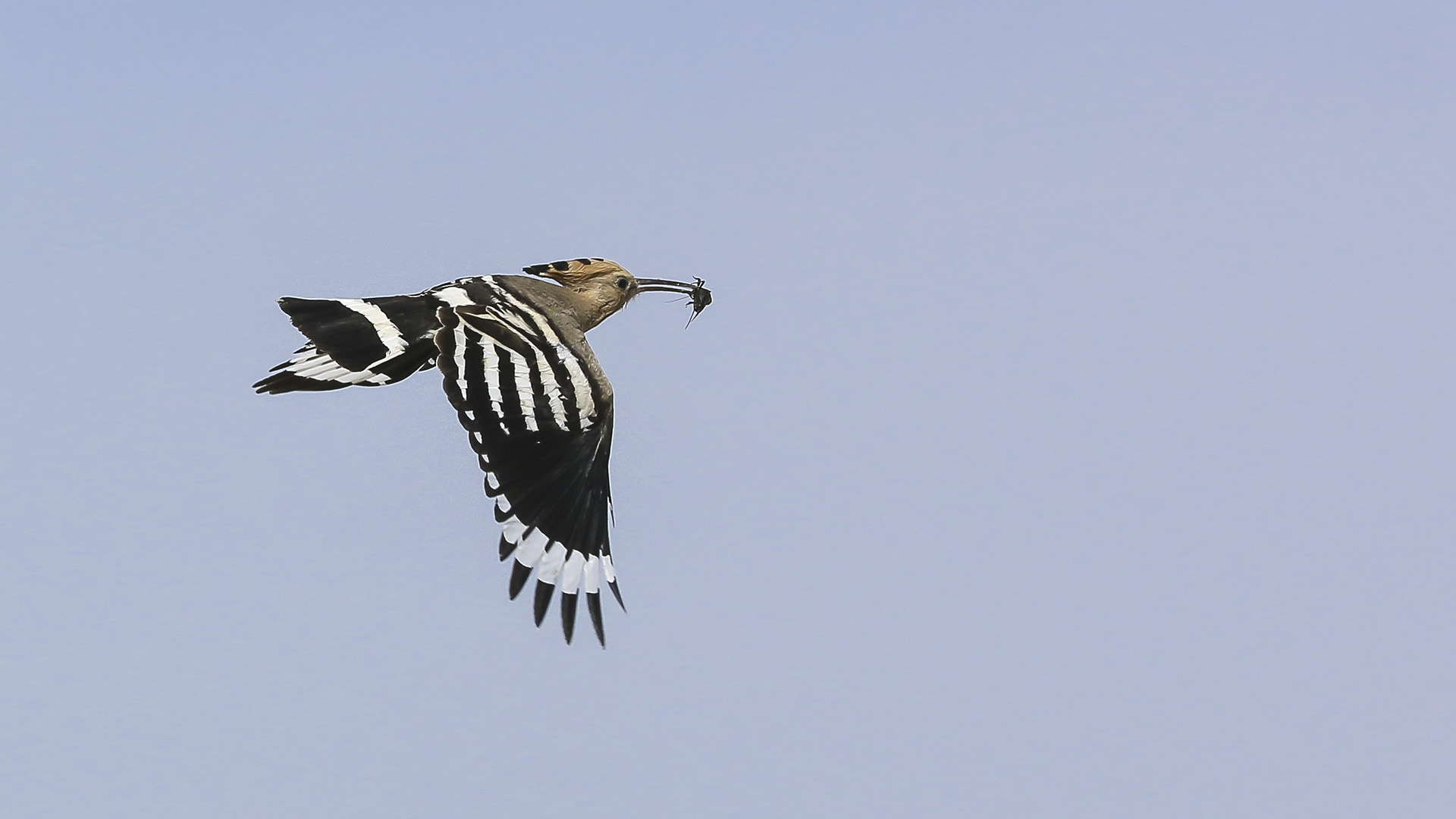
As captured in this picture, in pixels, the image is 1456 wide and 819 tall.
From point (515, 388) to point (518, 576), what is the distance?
0.57m

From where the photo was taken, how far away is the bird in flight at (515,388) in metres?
4.87

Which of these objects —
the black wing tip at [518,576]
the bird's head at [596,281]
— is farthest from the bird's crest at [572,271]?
the black wing tip at [518,576]

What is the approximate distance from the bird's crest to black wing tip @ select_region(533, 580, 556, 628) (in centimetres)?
140

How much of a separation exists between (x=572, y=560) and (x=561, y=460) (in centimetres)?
31

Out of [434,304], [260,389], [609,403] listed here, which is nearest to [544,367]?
[609,403]

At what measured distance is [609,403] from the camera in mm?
5059

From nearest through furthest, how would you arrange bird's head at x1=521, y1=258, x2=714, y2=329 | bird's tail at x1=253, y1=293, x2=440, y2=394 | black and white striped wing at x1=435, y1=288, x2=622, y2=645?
black and white striped wing at x1=435, y1=288, x2=622, y2=645
bird's tail at x1=253, y1=293, x2=440, y2=394
bird's head at x1=521, y1=258, x2=714, y2=329

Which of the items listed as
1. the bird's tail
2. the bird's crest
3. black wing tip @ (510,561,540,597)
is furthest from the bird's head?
black wing tip @ (510,561,540,597)

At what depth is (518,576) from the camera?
4926 mm

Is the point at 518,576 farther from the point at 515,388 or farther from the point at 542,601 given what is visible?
the point at 515,388

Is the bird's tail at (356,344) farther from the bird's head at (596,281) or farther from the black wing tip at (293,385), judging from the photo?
the bird's head at (596,281)

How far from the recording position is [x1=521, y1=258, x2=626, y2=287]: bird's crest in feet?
19.4

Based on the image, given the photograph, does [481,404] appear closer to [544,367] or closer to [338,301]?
[544,367]

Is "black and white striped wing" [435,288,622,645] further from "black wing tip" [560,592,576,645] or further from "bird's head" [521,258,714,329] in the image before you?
"bird's head" [521,258,714,329]
